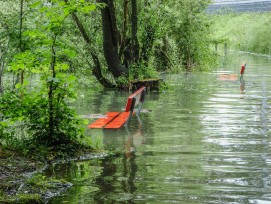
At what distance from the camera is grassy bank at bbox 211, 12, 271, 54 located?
7369 centimetres

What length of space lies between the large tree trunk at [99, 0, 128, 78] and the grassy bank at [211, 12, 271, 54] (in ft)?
135

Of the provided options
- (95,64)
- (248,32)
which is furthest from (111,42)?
(248,32)

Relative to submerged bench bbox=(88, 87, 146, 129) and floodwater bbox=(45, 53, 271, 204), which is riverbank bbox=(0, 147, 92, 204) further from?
submerged bench bbox=(88, 87, 146, 129)

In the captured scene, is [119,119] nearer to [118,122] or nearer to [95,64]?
[118,122]

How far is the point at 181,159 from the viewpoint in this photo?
9672 mm

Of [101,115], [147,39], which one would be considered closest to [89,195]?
[101,115]

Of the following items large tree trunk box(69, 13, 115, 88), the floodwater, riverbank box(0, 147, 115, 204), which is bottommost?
the floodwater

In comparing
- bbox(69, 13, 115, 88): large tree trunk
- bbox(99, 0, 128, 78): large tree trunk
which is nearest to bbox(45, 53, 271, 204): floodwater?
bbox(99, 0, 128, 78): large tree trunk

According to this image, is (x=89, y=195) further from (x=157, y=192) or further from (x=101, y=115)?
(x=101, y=115)

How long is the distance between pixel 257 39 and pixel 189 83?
5138 cm

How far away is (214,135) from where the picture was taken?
12484 millimetres

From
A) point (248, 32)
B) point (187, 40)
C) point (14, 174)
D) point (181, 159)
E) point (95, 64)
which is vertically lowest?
point (181, 159)

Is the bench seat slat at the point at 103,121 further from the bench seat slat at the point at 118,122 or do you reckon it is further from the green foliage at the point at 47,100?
the green foliage at the point at 47,100

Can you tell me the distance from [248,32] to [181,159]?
74487 mm
